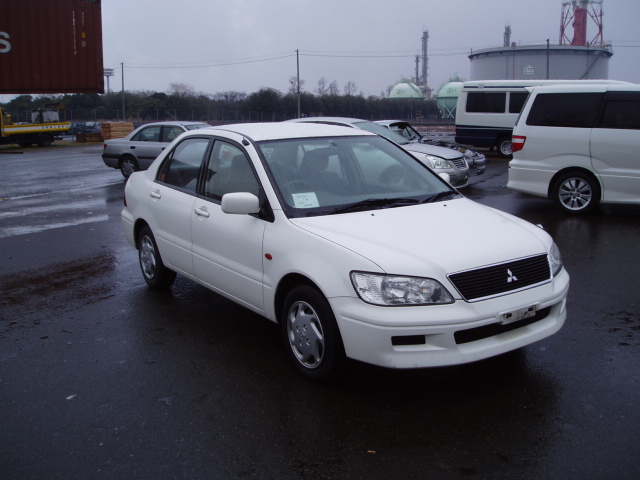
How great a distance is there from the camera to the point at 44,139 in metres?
36.1

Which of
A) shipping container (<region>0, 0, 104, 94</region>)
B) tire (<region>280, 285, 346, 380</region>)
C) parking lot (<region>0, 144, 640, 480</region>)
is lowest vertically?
parking lot (<region>0, 144, 640, 480</region>)

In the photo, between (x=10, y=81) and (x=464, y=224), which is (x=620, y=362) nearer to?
(x=464, y=224)

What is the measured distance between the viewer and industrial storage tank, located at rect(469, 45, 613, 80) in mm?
69125

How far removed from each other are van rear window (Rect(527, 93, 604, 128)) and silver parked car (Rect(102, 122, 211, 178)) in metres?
9.63

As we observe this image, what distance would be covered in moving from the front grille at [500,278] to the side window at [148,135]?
14678 mm

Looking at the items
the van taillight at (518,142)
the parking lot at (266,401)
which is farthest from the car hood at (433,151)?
the parking lot at (266,401)

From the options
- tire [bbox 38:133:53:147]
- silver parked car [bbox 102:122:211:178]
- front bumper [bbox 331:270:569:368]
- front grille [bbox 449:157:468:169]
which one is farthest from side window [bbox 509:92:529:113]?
tire [bbox 38:133:53:147]

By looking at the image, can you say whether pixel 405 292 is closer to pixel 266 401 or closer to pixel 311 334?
pixel 311 334

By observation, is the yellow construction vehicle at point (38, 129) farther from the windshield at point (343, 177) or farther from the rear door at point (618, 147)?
the windshield at point (343, 177)

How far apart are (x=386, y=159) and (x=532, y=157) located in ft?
19.6

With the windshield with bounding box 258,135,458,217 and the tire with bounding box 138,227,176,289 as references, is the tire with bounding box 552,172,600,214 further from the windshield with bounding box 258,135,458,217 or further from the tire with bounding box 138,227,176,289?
the tire with bounding box 138,227,176,289

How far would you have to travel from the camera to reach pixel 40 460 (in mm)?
3389

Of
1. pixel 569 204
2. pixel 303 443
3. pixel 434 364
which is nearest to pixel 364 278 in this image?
pixel 434 364

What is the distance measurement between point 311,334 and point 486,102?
20.8 meters
